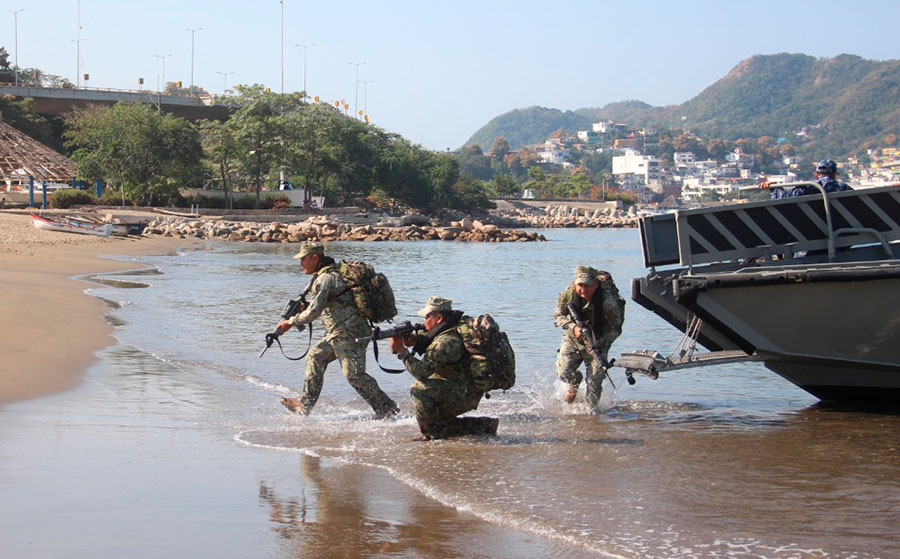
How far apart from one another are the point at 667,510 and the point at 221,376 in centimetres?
724

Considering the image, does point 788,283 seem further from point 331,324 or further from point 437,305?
point 331,324

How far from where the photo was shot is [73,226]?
45594 millimetres

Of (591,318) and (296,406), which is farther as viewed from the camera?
(591,318)

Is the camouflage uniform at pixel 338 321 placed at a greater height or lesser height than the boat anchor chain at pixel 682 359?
greater

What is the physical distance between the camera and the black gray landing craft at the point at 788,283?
A: 991cm

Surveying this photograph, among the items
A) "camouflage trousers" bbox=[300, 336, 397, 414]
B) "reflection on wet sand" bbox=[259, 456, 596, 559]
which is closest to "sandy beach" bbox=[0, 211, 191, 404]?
"camouflage trousers" bbox=[300, 336, 397, 414]

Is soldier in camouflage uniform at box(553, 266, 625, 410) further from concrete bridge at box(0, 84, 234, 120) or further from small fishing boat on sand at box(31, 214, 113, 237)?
concrete bridge at box(0, 84, 234, 120)

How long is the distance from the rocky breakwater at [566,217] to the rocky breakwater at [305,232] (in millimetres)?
38901

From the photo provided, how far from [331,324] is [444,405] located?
58.5 inches

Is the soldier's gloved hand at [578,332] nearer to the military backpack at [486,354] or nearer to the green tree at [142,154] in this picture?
the military backpack at [486,354]

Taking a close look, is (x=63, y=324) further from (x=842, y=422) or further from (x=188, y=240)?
(x=188, y=240)

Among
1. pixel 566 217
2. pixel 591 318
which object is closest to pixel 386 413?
pixel 591 318

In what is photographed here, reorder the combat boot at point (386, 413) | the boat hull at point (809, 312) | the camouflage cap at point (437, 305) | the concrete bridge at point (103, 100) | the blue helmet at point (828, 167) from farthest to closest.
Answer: the concrete bridge at point (103, 100), the blue helmet at point (828, 167), the combat boot at point (386, 413), the boat hull at point (809, 312), the camouflage cap at point (437, 305)

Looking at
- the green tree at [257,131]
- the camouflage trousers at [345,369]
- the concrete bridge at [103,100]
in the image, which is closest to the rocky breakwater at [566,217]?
the concrete bridge at [103,100]
